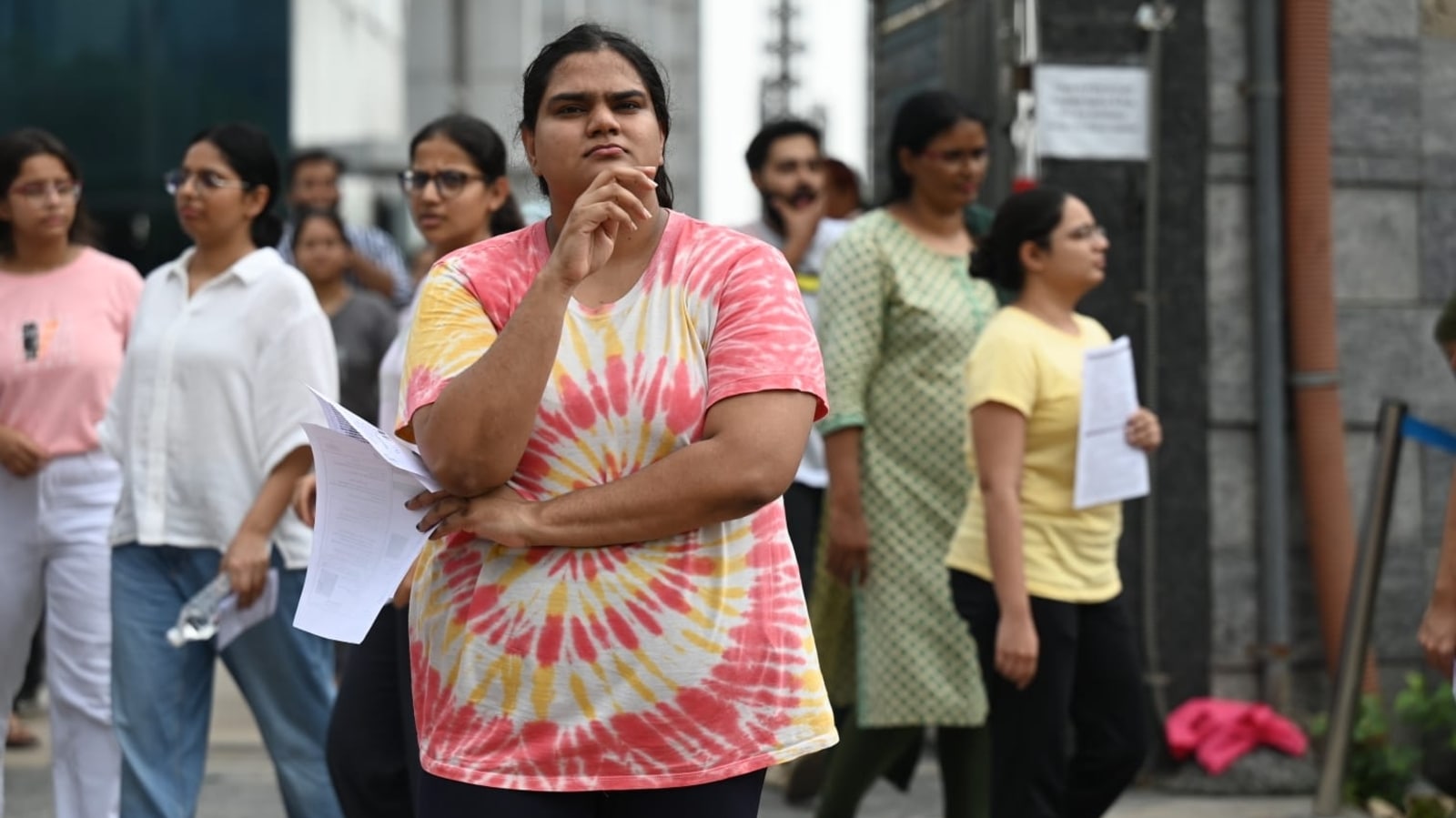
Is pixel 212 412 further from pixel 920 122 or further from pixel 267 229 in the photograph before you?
pixel 920 122

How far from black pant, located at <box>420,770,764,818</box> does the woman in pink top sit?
2.82 meters

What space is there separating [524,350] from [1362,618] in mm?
4138

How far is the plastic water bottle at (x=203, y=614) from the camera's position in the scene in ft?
17.1

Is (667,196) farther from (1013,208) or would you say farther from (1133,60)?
(1133,60)

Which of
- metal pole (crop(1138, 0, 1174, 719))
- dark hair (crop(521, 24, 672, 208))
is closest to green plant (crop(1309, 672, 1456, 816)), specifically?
metal pole (crop(1138, 0, 1174, 719))

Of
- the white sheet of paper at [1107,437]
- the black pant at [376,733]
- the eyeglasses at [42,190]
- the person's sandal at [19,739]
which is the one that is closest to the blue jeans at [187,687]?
the black pant at [376,733]

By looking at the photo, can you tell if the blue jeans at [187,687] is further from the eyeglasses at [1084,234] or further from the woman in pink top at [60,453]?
the eyeglasses at [1084,234]

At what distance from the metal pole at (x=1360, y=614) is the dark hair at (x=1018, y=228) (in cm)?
143

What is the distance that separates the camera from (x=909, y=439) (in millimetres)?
6230

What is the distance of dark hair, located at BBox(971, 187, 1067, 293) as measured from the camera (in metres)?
5.57

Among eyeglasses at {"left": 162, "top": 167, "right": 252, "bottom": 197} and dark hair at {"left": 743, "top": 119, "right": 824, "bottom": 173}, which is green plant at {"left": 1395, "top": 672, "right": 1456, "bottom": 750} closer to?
dark hair at {"left": 743, "top": 119, "right": 824, "bottom": 173}

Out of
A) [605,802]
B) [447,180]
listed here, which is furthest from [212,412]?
[605,802]

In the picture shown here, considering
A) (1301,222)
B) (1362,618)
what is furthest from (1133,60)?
(1362,618)

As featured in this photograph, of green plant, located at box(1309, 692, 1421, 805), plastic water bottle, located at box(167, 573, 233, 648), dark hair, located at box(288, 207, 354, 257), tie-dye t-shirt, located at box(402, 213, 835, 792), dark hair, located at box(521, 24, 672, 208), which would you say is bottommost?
green plant, located at box(1309, 692, 1421, 805)
